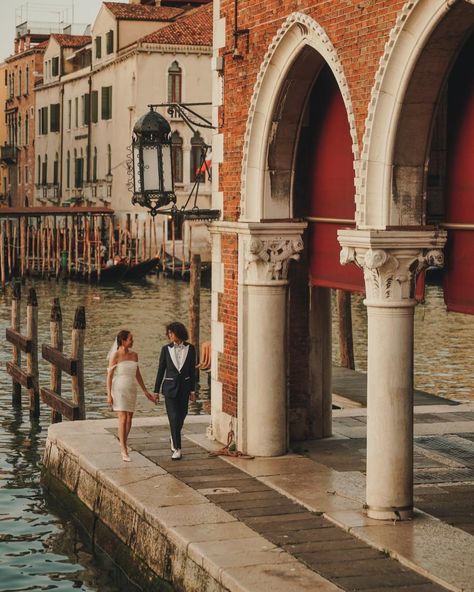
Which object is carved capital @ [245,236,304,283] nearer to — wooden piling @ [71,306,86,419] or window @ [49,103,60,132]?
wooden piling @ [71,306,86,419]

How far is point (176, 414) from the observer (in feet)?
42.7

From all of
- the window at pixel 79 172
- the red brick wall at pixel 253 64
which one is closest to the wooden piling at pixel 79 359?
the red brick wall at pixel 253 64

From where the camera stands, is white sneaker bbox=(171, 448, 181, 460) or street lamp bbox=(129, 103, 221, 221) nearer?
white sneaker bbox=(171, 448, 181, 460)

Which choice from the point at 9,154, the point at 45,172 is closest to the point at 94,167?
the point at 45,172

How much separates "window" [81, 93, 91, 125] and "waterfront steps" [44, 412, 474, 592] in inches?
1892

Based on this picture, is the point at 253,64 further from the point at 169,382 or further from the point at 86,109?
the point at 86,109

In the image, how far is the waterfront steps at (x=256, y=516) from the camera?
9070mm

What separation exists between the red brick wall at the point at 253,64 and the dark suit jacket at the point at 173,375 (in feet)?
1.74

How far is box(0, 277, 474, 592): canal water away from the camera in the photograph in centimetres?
1206

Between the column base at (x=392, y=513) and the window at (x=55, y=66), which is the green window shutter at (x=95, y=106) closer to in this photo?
the window at (x=55, y=66)

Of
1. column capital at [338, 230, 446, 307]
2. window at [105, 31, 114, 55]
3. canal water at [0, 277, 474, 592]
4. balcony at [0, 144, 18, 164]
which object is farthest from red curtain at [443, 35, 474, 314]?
balcony at [0, 144, 18, 164]

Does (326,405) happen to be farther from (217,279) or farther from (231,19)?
(231,19)

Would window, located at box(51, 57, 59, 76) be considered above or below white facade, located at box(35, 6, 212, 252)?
above

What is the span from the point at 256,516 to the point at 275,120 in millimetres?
3811
